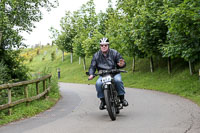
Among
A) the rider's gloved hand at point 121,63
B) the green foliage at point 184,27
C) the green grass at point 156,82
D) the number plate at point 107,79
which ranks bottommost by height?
the green grass at point 156,82

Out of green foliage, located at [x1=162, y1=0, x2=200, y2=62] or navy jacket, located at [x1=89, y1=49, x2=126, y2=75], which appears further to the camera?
green foliage, located at [x1=162, y1=0, x2=200, y2=62]

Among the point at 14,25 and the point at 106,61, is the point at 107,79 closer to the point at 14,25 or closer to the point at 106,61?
the point at 106,61

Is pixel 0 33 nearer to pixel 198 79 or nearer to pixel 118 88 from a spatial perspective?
pixel 118 88

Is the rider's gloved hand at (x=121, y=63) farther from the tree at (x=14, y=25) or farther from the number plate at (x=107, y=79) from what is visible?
the tree at (x=14, y=25)

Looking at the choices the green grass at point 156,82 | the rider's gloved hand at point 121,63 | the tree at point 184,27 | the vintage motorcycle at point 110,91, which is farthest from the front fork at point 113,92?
the tree at point 184,27

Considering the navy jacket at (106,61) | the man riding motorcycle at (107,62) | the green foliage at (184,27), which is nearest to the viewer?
the man riding motorcycle at (107,62)

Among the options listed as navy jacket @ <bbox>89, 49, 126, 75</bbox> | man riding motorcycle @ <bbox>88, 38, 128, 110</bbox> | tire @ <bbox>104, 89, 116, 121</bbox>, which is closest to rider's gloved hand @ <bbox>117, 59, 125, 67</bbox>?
man riding motorcycle @ <bbox>88, 38, 128, 110</bbox>

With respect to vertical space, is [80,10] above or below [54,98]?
above

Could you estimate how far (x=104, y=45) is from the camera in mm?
7363

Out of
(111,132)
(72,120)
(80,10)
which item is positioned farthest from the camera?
(80,10)

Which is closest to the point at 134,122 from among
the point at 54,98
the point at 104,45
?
the point at 104,45

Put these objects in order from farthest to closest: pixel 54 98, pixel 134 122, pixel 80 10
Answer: pixel 80 10, pixel 54 98, pixel 134 122

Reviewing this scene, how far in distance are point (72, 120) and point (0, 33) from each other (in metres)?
7.29

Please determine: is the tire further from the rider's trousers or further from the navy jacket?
the navy jacket
